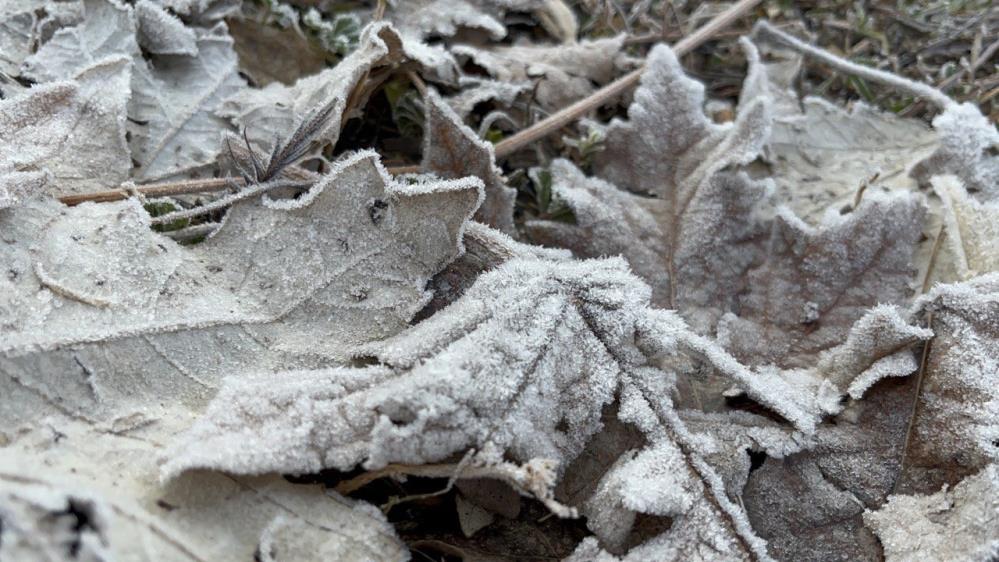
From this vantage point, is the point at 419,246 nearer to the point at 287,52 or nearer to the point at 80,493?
the point at 80,493

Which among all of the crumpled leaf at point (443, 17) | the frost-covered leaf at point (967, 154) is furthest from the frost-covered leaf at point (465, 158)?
the frost-covered leaf at point (967, 154)

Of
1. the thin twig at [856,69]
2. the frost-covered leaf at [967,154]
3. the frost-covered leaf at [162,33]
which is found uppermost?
the frost-covered leaf at [162,33]

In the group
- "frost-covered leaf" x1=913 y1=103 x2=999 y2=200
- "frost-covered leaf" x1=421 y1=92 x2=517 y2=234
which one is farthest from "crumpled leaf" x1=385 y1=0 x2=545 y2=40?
"frost-covered leaf" x1=913 y1=103 x2=999 y2=200

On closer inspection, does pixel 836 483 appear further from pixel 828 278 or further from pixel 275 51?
pixel 275 51

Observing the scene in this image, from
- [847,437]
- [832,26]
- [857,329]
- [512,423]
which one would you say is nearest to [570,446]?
[512,423]

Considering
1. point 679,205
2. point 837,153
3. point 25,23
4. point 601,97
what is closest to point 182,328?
point 25,23

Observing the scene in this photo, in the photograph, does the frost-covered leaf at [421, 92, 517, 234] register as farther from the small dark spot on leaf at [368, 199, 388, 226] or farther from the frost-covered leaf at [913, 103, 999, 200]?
the frost-covered leaf at [913, 103, 999, 200]

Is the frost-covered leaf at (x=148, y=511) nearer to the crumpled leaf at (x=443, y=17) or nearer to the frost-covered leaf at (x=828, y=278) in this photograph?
the frost-covered leaf at (x=828, y=278)
